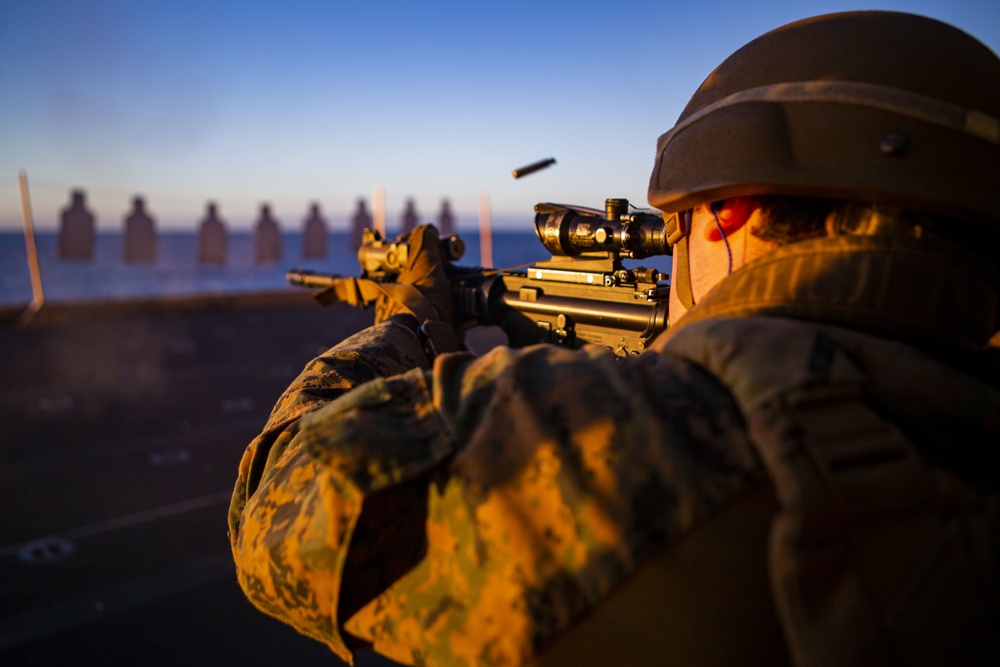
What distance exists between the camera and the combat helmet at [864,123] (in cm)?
116

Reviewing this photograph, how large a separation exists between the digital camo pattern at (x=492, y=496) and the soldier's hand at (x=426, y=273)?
1.84m

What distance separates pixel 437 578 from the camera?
99 cm

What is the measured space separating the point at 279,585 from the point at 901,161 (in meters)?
1.37

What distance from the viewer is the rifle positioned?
7.60ft

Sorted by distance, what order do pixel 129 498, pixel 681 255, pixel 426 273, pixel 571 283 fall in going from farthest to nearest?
pixel 129 498 → pixel 426 273 → pixel 571 283 → pixel 681 255

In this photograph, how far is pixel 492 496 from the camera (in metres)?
0.94

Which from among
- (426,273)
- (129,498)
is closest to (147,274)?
(129,498)

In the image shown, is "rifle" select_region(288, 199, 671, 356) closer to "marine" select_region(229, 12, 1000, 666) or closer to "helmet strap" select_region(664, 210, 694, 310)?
"helmet strap" select_region(664, 210, 694, 310)

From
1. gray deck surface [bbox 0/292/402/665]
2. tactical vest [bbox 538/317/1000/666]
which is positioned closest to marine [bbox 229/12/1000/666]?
tactical vest [bbox 538/317/1000/666]

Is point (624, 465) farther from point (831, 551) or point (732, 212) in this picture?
point (732, 212)

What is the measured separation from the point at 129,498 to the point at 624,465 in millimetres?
5533

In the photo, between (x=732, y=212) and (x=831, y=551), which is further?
(x=732, y=212)

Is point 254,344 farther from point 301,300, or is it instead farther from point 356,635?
point 356,635

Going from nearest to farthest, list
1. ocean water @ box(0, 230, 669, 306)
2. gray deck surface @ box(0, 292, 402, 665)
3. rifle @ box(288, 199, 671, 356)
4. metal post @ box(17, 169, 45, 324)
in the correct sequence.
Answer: rifle @ box(288, 199, 671, 356)
gray deck surface @ box(0, 292, 402, 665)
metal post @ box(17, 169, 45, 324)
ocean water @ box(0, 230, 669, 306)
